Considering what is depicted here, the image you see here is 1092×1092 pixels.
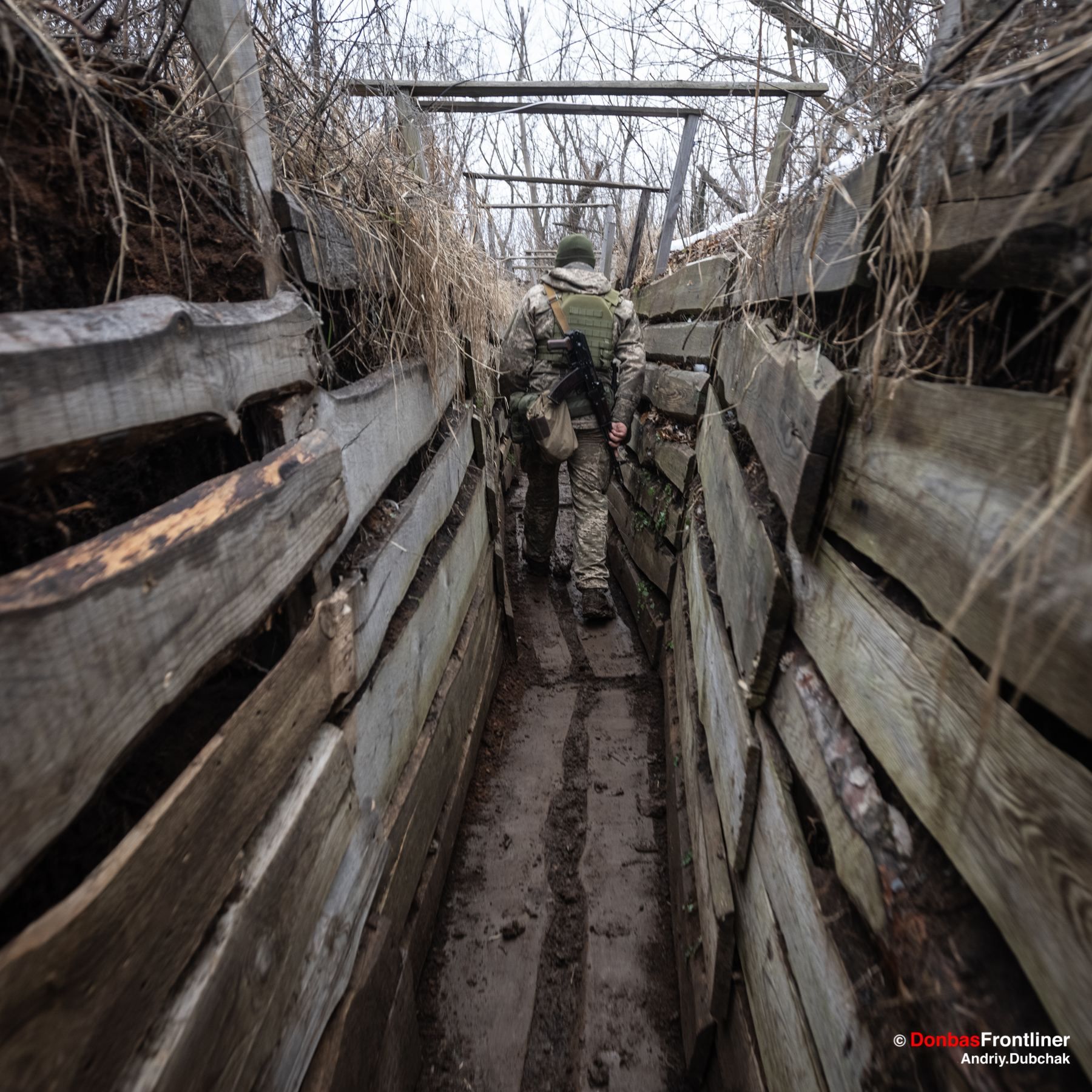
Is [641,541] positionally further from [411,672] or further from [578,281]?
[411,672]

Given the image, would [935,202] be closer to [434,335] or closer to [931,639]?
[931,639]

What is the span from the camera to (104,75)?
118cm

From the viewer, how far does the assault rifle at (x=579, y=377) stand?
4.79 meters

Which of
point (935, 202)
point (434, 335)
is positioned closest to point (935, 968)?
point (935, 202)

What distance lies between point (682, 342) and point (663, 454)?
30.4 inches

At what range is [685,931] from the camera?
2.36 meters

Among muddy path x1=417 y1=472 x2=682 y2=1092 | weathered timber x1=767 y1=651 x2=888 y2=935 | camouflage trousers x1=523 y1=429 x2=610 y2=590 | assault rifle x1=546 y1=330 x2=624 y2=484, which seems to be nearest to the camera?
weathered timber x1=767 y1=651 x2=888 y2=935

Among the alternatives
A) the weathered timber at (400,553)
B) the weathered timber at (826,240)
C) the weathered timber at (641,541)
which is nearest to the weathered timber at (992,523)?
the weathered timber at (826,240)

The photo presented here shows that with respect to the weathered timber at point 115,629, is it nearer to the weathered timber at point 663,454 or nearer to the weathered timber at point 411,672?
the weathered timber at point 411,672

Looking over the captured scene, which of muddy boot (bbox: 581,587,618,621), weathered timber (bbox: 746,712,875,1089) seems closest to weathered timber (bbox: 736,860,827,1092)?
weathered timber (bbox: 746,712,875,1089)

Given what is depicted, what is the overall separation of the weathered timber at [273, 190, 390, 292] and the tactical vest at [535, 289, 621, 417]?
116 inches

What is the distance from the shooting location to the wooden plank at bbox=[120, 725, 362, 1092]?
3.27 ft

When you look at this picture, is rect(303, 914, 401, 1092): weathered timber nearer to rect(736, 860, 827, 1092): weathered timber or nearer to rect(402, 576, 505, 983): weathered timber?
rect(402, 576, 505, 983): weathered timber

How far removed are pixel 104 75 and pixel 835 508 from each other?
1626 mm
